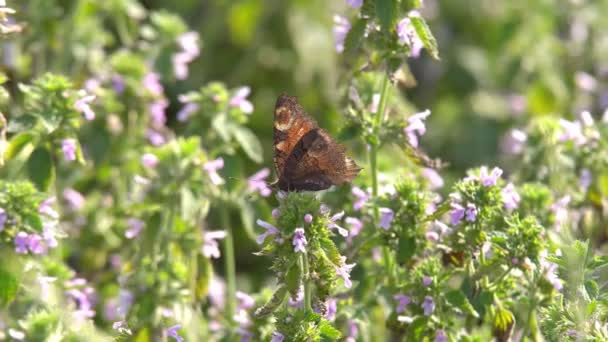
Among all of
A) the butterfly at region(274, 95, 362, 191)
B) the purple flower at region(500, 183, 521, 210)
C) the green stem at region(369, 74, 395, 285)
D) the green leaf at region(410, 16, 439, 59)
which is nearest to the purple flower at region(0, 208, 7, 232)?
the butterfly at region(274, 95, 362, 191)

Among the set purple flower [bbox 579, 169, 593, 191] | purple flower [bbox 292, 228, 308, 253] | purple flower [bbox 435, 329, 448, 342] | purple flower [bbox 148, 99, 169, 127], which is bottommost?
purple flower [bbox 435, 329, 448, 342]

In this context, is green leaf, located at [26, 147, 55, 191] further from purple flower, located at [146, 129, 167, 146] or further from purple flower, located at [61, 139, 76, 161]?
purple flower, located at [146, 129, 167, 146]

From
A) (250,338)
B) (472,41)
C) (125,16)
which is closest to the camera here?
(250,338)

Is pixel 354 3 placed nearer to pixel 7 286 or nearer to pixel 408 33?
pixel 408 33

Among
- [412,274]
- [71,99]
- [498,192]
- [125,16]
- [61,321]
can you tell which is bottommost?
[61,321]

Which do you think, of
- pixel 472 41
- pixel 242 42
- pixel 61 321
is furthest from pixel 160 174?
pixel 472 41

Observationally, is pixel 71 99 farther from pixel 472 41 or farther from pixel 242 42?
pixel 472 41
